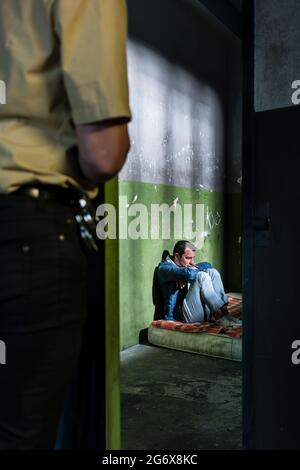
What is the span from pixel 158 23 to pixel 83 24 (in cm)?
398

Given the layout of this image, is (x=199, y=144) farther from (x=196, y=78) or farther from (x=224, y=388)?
(x=224, y=388)

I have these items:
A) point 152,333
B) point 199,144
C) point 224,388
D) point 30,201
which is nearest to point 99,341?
point 30,201

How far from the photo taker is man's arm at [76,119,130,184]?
0.83 meters

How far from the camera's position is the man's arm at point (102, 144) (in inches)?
32.5

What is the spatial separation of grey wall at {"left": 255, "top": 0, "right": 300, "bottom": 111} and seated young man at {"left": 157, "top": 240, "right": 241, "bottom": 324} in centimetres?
264

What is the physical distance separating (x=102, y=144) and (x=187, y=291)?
3630mm

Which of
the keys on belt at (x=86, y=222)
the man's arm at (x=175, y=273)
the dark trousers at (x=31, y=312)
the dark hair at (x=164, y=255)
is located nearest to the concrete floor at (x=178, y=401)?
the man's arm at (x=175, y=273)

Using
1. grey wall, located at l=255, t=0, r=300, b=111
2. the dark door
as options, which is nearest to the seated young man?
the dark door

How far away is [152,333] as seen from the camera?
13.1 ft

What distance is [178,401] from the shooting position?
A: 2.79 meters

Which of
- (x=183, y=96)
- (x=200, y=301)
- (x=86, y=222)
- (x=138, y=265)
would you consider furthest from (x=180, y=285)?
(x=86, y=222)

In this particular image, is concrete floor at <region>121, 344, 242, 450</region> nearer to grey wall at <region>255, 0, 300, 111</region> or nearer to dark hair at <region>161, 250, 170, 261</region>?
dark hair at <region>161, 250, 170, 261</region>

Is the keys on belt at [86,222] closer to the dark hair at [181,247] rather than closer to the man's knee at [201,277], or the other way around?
the man's knee at [201,277]

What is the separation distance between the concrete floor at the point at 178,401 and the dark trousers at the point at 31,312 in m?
1.57
